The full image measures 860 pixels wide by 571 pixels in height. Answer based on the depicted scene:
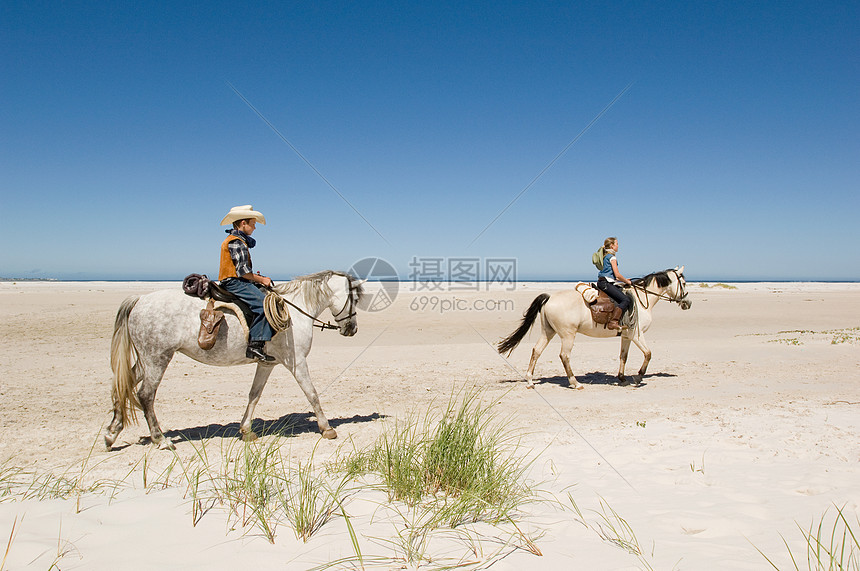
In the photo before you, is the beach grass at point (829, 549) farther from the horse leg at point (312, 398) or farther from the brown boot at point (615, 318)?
the brown boot at point (615, 318)

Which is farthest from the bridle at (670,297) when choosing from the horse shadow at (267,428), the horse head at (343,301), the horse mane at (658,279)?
the horse head at (343,301)

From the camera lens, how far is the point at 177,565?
8.94ft

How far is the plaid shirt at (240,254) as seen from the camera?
6273 mm

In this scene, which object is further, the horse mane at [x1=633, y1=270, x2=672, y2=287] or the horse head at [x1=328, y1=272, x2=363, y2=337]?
the horse mane at [x1=633, y1=270, x2=672, y2=287]

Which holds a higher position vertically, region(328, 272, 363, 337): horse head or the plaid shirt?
the plaid shirt

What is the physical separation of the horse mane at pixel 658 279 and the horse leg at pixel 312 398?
8.48 m

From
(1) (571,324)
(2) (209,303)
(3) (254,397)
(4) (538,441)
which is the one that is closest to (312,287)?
(2) (209,303)

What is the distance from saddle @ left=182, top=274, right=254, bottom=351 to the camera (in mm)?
6258

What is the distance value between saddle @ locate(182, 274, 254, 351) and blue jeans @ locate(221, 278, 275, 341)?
10 centimetres

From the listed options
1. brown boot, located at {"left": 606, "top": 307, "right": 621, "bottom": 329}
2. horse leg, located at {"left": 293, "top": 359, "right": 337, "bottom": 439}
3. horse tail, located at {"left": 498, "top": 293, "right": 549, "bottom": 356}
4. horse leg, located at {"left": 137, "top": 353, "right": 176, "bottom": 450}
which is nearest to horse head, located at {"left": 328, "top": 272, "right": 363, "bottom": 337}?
horse leg, located at {"left": 293, "top": 359, "right": 337, "bottom": 439}

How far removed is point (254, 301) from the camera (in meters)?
6.41

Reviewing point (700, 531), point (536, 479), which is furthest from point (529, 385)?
point (700, 531)

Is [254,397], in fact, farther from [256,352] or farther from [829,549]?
[829,549]

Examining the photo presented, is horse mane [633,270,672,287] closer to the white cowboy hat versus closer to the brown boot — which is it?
the brown boot
